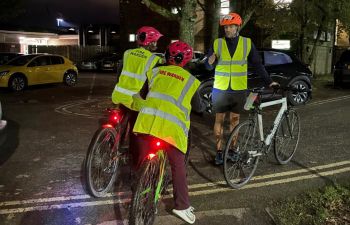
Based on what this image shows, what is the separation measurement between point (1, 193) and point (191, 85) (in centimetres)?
289

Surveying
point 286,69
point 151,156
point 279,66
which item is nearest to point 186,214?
point 151,156

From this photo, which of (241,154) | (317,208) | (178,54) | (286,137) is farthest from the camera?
(286,137)

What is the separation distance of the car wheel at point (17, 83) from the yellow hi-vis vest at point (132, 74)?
12.7 meters

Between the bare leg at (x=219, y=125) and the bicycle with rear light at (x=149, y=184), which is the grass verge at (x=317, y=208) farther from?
the bare leg at (x=219, y=125)

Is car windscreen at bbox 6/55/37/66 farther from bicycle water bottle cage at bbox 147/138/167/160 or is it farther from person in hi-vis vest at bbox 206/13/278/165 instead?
bicycle water bottle cage at bbox 147/138/167/160

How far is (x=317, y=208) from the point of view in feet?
15.6

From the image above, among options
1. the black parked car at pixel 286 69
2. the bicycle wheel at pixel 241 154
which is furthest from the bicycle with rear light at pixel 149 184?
the black parked car at pixel 286 69

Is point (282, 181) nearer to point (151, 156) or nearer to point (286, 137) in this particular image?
point (286, 137)

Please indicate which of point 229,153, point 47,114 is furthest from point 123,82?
point 47,114

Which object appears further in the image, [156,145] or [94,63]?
[94,63]

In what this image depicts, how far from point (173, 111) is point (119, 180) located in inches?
82.2

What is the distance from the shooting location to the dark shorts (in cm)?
623

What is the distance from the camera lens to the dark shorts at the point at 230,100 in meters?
6.23

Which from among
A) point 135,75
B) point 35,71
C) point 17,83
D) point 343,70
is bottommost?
point 17,83
